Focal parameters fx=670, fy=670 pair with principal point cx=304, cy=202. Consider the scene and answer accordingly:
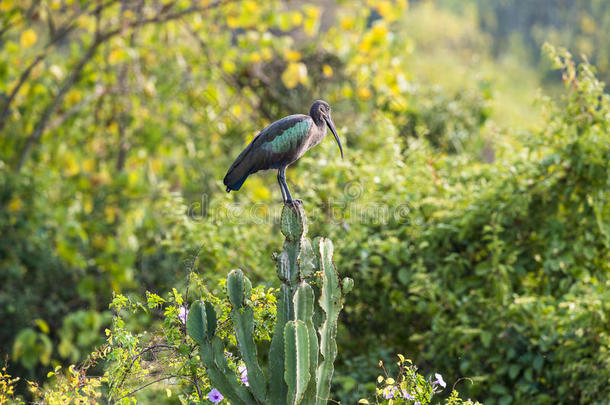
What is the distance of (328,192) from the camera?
18.4ft

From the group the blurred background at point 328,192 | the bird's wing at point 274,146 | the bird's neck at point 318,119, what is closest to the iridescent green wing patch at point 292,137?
the bird's wing at point 274,146

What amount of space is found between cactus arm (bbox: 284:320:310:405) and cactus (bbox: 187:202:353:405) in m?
0.09

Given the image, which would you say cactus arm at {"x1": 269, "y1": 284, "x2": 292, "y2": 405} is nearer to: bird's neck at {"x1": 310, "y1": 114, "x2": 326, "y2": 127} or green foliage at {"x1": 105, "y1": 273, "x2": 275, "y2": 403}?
green foliage at {"x1": 105, "y1": 273, "x2": 275, "y2": 403}

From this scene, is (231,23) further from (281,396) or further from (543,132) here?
(281,396)

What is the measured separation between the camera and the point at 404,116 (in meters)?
9.02

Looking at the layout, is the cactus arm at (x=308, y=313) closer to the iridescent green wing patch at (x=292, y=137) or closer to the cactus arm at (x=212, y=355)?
the cactus arm at (x=212, y=355)

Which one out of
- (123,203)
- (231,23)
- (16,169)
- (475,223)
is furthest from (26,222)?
(475,223)

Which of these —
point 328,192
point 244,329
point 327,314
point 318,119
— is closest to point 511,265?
point 328,192

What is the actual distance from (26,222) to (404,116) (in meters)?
5.00

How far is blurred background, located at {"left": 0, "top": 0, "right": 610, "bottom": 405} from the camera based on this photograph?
490 cm

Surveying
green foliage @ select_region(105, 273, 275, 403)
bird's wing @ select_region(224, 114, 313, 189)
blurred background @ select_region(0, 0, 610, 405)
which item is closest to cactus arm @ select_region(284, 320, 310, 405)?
green foliage @ select_region(105, 273, 275, 403)

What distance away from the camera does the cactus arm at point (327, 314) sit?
320 cm

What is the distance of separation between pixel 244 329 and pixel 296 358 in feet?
1.35

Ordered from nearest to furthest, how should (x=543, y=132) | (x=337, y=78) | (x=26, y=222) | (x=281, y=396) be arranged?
(x=281, y=396) → (x=543, y=132) → (x=26, y=222) → (x=337, y=78)
